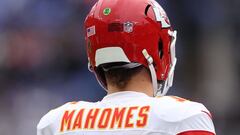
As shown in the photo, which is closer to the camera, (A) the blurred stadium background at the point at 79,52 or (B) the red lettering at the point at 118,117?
(B) the red lettering at the point at 118,117

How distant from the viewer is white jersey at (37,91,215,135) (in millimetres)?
2271

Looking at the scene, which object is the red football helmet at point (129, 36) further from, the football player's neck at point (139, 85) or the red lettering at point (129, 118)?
the red lettering at point (129, 118)

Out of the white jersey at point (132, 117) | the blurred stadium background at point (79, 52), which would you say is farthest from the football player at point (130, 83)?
the blurred stadium background at point (79, 52)

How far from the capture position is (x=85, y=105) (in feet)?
8.03

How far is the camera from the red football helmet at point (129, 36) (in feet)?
8.00

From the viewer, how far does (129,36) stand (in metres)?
2.45

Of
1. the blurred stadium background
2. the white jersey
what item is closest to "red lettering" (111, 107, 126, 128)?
the white jersey

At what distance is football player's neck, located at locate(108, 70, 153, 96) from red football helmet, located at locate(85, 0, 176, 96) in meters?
0.02

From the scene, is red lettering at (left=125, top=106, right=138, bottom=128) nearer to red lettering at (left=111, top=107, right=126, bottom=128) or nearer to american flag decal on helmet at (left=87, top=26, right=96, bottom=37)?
red lettering at (left=111, top=107, right=126, bottom=128)

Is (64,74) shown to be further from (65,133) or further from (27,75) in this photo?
(65,133)

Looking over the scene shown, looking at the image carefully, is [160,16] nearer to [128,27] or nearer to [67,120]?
[128,27]

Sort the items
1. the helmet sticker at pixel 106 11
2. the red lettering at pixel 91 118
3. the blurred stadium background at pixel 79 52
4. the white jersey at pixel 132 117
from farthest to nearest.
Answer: the blurred stadium background at pixel 79 52
the helmet sticker at pixel 106 11
the red lettering at pixel 91 118
the white jersey at pixel 132 117

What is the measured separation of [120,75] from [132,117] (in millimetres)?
168

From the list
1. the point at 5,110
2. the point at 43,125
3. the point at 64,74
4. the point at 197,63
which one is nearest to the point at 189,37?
the point at 197,63
